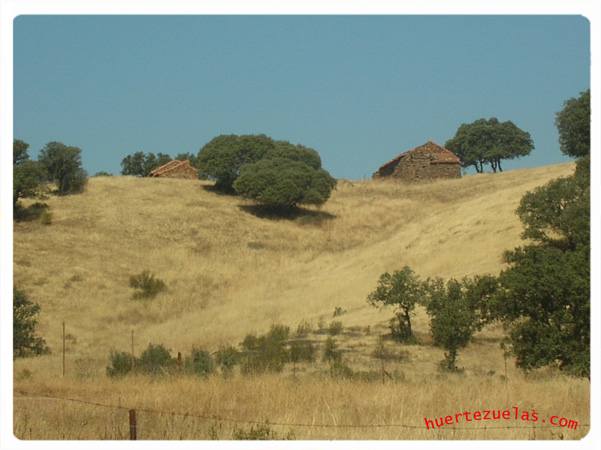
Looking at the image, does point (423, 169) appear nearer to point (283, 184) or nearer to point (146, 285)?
point (283, 184)

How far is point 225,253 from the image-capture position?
57344mm

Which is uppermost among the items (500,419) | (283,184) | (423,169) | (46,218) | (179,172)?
(179,172)

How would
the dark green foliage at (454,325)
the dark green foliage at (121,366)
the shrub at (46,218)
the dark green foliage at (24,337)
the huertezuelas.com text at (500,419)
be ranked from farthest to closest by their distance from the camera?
the shrub at (46,218) → the dark green foliage at (24,337) → the dark green foliage at (454,325) → the dark green foliage at (121,366) → the huertezuelas.com text at (500,419)

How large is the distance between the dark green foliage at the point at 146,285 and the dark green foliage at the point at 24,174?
1661 centimetres

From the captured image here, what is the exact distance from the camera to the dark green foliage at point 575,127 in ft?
160

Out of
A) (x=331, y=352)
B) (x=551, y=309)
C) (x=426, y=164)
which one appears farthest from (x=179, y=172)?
(x=551, y=309)

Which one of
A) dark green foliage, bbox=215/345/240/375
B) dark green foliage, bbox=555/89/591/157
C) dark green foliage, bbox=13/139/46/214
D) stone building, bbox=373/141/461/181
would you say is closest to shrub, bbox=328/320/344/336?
dark green foliage, bbox=215/345/240/375

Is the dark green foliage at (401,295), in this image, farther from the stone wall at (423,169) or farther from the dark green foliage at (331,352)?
the stone wall at (423,169)

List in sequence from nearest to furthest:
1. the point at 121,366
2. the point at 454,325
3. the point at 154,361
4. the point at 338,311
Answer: the point at 121,366
the point at 154,361
the point at 454,325
the point at 338,311

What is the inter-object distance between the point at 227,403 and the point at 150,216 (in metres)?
52.1

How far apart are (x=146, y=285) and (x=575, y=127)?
28451 millimetres

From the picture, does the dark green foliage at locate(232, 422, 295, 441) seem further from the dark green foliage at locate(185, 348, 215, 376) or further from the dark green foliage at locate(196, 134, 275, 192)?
the dark green foliage at locate(196, 134, 275, 192)

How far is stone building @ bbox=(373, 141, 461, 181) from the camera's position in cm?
8794

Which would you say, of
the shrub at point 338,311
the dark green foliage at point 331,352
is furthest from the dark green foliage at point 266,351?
the shrub at point 338,311
